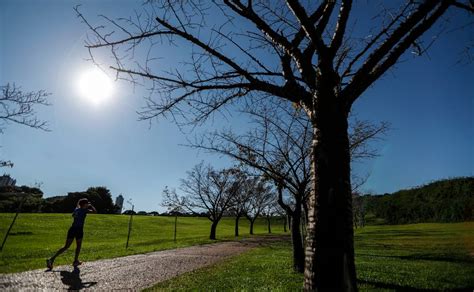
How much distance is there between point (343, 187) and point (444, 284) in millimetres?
7248

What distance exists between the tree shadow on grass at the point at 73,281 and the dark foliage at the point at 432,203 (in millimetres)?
76903

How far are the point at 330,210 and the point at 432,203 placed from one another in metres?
87.0

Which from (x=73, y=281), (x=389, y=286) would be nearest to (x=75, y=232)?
(x=73, y=281)

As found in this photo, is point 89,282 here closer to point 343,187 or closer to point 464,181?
point 343,187

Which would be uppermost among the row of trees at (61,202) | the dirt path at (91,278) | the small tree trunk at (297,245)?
the row of trees at (61,202)

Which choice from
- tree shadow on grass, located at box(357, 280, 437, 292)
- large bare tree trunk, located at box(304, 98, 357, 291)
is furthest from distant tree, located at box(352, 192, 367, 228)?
large bare tree trunk, located at box(304, 98, 357, 291)

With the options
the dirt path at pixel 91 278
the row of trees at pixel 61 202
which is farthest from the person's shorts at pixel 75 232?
the row of trees at pixel 61 202

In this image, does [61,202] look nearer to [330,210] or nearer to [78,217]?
[78,217]

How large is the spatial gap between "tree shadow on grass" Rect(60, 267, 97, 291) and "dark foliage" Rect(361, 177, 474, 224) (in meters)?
76.9

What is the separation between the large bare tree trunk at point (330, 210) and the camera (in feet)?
10.8

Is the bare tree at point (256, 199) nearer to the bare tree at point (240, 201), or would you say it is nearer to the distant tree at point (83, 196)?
the bare tree at point (240, 201)

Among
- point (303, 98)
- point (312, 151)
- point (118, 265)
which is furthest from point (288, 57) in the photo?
point (118, 265)

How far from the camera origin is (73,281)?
7816 mm

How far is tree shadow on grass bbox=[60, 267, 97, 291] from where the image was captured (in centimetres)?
721
